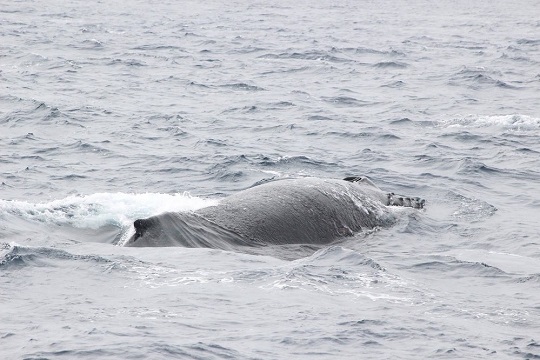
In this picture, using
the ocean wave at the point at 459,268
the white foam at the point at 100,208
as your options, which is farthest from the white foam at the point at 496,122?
the ocean wave at the point at 459,268

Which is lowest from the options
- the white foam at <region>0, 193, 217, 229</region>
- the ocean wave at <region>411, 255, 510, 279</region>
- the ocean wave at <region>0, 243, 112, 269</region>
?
the ocean wave at <region>411, 255, 510, 279</region>

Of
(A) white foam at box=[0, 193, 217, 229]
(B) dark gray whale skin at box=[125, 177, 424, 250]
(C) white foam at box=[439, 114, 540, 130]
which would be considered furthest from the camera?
(C) white foam at box=[439, 114, 540, 130]

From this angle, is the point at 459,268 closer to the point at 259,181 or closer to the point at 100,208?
the point at 100,208

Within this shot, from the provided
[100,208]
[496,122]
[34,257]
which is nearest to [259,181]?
[100,208]

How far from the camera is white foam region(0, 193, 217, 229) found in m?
20.8

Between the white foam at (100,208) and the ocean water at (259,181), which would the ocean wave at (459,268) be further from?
the white foam at (100,208)

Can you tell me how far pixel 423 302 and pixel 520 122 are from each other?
69.1 ft

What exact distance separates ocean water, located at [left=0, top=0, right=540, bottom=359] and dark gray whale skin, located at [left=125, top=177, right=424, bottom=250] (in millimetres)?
456

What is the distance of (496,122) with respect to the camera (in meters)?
35.8

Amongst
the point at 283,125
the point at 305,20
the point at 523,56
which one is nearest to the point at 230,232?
the point at 283,125

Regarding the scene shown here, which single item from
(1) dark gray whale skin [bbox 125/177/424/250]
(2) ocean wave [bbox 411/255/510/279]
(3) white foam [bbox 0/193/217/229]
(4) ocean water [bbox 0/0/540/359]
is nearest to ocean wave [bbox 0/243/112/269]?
(4) ocean water [bbox 0/0/540/359]

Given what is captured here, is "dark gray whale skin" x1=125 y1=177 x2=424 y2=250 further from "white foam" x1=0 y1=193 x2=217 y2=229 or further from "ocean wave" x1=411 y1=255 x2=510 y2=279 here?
"ocean wave" x1=411 y1=255 x2=510 y2=279

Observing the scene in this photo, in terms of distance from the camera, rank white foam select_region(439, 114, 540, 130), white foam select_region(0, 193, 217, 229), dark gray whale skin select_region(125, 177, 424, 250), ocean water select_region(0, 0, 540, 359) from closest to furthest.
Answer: ocean water select_region(0, 0, 540, 359)
dark gray whale skin select_region(125, 177, 424, 250)
white foam select_region(0, 193, 217, 229)
white foam select_region(439, 114, 540, 130)

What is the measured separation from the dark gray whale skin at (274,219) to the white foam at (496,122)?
14663 millimetres
